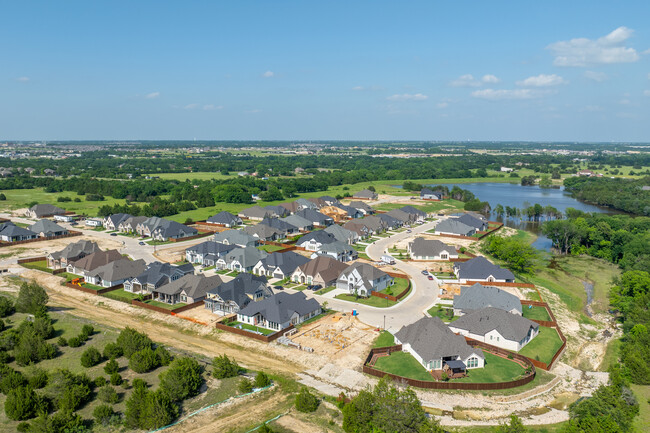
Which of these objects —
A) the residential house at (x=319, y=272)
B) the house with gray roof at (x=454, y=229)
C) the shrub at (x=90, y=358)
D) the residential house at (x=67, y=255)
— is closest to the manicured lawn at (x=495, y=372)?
the residential house at (x=319, y=272)

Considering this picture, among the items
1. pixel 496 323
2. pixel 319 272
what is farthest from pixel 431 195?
pixel 496 323

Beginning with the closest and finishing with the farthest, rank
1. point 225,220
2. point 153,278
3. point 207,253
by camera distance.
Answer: point 153,278 → point 207,253 → point 225,220

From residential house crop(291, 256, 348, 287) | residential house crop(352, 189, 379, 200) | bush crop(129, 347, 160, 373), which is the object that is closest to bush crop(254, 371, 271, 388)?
bush crop(129, 347, 160, 373)

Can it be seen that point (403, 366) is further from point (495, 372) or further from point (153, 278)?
point (153, 278)

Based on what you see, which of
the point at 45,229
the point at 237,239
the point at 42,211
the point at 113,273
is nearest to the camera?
the point at 113,273

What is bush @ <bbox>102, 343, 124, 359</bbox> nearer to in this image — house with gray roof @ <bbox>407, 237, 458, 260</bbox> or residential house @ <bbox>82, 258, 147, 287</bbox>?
residential house @ <bbox>82, 258, 147, 287</bbox>

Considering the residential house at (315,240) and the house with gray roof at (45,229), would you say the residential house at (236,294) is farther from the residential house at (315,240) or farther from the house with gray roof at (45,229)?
the house with gray roof at (45,229)
